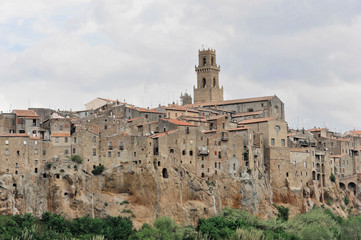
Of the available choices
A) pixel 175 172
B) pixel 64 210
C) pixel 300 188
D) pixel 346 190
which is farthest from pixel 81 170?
pixel 346 190

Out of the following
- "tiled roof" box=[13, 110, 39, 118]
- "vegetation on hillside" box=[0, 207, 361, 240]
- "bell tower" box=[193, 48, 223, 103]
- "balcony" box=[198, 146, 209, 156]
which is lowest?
"vegetation on hillside" box=[0, 207, 361, 240]

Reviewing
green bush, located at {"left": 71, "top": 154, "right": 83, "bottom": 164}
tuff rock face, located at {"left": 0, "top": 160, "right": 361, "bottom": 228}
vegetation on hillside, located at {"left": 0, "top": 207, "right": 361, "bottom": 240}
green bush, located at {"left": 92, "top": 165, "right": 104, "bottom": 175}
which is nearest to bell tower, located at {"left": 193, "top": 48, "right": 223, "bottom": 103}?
tuff rock face, located at {"left": 0, "top": 160, "right": 361, "bottom": 228}

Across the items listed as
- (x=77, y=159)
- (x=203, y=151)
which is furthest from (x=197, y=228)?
(x=77, y=159)

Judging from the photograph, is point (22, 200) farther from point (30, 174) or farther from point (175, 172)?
point (175, 172)

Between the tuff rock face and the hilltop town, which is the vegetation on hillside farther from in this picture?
the hilltop town

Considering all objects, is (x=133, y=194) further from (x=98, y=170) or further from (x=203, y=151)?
(x=203, y=151)

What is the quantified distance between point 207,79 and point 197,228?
54.2 m

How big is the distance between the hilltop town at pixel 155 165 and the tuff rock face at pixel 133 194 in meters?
0.13

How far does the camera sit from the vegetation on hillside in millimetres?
88250

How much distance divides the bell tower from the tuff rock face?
39.2 m

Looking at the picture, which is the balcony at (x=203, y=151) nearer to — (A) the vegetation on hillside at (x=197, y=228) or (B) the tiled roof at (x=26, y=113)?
(A) the vegetation on hillside at (x=197, y=228)

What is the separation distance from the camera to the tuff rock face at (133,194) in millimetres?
92438

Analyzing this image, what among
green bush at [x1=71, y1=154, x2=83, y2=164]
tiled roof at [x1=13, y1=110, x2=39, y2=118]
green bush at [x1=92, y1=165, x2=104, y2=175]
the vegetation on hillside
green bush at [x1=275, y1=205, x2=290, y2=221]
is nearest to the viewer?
the vegetation on hillside

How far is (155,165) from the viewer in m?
99.1
